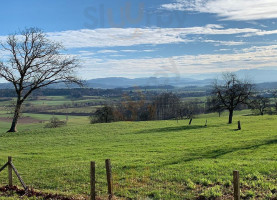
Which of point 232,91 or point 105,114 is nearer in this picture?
point 232,91

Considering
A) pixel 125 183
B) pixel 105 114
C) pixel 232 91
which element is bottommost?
pixel 105 114

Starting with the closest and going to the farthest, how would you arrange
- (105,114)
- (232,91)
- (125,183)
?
(125,183) < (232,91) < (105,114)

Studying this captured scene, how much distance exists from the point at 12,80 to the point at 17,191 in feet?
104

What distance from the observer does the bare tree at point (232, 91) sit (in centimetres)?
4938

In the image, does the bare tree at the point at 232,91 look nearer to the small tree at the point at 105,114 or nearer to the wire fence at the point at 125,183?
the wire fence at the point at 125,183

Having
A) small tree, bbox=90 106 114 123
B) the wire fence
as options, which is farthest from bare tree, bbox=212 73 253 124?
small tree, bbox=90 106 114 123

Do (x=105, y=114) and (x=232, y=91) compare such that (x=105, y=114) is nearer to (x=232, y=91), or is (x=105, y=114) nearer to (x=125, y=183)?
(x=232, y=91)

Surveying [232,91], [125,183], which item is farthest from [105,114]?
[125,183]

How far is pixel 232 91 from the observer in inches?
1953

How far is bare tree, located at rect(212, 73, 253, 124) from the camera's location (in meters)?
49.4

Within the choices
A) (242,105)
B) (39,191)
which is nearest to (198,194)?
(39,191)

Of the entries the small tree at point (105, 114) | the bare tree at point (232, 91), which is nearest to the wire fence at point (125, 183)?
the bare tree at point (232, 91)

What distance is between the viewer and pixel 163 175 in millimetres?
13438

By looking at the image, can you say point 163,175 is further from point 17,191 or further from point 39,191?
point 17,191
